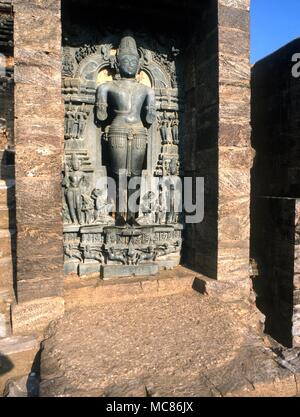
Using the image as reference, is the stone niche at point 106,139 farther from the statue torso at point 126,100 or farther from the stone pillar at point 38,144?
the stone pillar at point 38,144

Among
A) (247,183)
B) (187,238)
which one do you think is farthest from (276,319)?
(247,183)

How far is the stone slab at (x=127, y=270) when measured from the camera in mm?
4434

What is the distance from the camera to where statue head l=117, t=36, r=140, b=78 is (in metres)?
4.55

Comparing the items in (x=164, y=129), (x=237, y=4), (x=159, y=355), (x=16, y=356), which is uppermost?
(x=237, y=4)

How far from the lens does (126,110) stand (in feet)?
15.1

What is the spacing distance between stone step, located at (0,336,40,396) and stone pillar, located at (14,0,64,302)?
459 millimetres

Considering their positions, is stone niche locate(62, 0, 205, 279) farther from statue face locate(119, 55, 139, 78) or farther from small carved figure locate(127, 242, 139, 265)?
statue face locate(119, 55, 139, 78)

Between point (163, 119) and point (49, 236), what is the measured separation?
2.55 metres

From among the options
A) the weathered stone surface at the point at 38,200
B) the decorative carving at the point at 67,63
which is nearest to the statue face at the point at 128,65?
the decorative carving at the point at 67,63

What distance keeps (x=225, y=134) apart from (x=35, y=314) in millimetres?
3183

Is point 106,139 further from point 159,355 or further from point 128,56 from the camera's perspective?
point 159,355

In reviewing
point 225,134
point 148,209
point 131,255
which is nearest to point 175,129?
point 225,134

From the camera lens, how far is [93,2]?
14.5ft
